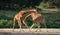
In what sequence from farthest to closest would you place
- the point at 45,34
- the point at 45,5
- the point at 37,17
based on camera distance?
the point at 45,5 → the point at 37,17 → the point at 45,34

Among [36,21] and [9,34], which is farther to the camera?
[36,21]

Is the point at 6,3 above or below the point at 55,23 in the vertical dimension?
above

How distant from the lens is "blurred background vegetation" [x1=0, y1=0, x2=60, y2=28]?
12.5 ft

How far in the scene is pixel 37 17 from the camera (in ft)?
9.08

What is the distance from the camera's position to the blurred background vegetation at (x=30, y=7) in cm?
380

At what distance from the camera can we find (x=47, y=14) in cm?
383

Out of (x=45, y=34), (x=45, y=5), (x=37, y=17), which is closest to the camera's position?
(x=45, y=34)

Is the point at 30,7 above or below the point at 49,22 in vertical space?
above

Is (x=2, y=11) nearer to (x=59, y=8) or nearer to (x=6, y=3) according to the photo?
(x=6, y=3)

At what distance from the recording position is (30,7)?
12.7ft

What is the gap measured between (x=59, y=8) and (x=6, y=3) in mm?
777

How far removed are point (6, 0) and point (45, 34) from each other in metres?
1.54

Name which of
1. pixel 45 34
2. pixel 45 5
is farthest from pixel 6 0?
pixel 45 34

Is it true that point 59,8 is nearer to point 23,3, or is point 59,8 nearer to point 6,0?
point 23,3
